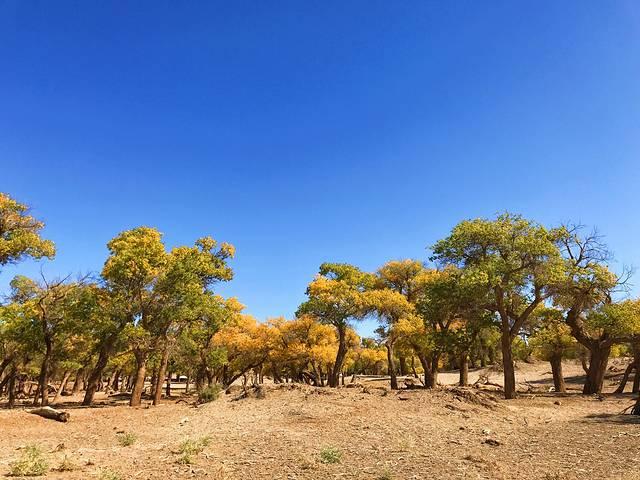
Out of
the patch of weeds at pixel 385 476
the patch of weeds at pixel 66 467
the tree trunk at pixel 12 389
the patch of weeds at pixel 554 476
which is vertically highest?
the patch of weeds at pixel 554 476

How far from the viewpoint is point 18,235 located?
86.4 feet

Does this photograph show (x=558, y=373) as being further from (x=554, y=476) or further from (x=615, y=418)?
(x=554, y=476)

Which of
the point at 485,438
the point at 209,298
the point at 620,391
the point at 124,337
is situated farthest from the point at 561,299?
the point at 124,337

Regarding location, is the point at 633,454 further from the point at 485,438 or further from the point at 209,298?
the point at 209,298

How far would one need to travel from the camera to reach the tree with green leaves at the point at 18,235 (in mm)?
25700

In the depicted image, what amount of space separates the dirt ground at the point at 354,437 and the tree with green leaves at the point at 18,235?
33.0ft

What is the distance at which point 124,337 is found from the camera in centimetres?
2575

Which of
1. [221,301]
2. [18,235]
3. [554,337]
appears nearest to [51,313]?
[18,235]

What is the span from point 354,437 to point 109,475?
8.33 m

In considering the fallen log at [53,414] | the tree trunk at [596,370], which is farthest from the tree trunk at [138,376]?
the tree trunk at [596,370]

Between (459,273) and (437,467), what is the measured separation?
60.8 ft

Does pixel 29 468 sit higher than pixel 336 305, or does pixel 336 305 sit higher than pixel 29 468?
pixel 336 305

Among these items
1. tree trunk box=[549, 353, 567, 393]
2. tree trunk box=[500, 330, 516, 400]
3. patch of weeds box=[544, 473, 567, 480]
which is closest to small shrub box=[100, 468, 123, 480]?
patch of weeds box=[544, 473, 567, 480]

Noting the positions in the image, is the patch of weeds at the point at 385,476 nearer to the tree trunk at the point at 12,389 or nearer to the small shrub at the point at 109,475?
the small shrub at the point at 109,475
